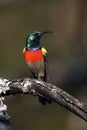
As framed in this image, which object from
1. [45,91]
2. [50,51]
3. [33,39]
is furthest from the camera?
[50,51]

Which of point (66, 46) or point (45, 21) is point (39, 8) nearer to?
point (45, 21)

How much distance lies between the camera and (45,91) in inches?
165

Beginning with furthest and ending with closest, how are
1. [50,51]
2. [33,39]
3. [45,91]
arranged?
1. [50,51]
2. [33,39]
3. [45,91]

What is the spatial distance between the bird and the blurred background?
3257 millimetres

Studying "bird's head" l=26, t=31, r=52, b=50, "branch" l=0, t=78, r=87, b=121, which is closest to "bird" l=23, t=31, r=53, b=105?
"bird's head" l=26, t=31, r=52, b=50

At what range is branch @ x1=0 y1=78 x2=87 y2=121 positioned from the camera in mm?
4012

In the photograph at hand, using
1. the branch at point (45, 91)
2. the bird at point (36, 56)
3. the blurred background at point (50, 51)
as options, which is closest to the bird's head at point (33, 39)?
the bird at point (36, 56)

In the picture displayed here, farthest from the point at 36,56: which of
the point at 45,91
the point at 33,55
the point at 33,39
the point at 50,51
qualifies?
the point at 50,51

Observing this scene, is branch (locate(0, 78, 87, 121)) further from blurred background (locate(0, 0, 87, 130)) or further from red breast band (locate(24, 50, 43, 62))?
blurred background (locate(0, 0, 87, 130))

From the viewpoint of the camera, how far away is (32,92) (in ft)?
14.0

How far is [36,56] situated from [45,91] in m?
1.24

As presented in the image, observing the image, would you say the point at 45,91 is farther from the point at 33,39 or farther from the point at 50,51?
the point at 50,51

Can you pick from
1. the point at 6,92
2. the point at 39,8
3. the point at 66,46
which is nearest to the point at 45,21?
the point at 39,8

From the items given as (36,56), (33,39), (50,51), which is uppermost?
(33,39)
